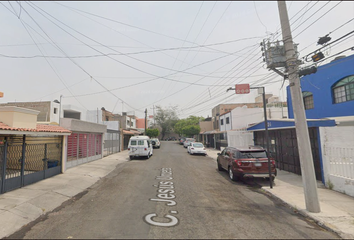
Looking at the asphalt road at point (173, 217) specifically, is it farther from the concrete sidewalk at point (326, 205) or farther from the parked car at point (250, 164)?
the parked car at point (250, 164)

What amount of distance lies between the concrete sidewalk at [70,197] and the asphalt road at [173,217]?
12.5 inches

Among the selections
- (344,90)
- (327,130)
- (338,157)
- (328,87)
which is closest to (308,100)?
(328,87)

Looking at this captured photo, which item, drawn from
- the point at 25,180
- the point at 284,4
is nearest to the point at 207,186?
the point at 284,4

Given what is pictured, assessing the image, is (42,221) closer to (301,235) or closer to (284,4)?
(301,235)

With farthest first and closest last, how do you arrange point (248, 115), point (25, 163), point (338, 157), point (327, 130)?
1. point (248, 115)
2. point (25, 163)
3. point (327, 130)
4. point (338, 157)

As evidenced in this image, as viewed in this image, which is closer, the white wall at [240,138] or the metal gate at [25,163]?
the metal gate at [25,163]

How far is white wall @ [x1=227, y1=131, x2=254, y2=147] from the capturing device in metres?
16.8

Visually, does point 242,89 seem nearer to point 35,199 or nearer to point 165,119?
point 35,199

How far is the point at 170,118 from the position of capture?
62469 mm

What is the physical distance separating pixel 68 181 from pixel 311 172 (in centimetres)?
968

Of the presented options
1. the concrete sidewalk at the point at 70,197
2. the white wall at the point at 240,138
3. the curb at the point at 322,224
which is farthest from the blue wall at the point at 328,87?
the curb at the point at 322,224

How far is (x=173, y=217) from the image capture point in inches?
174

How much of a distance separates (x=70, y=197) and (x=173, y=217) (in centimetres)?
423

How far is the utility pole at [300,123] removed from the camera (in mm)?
4922
